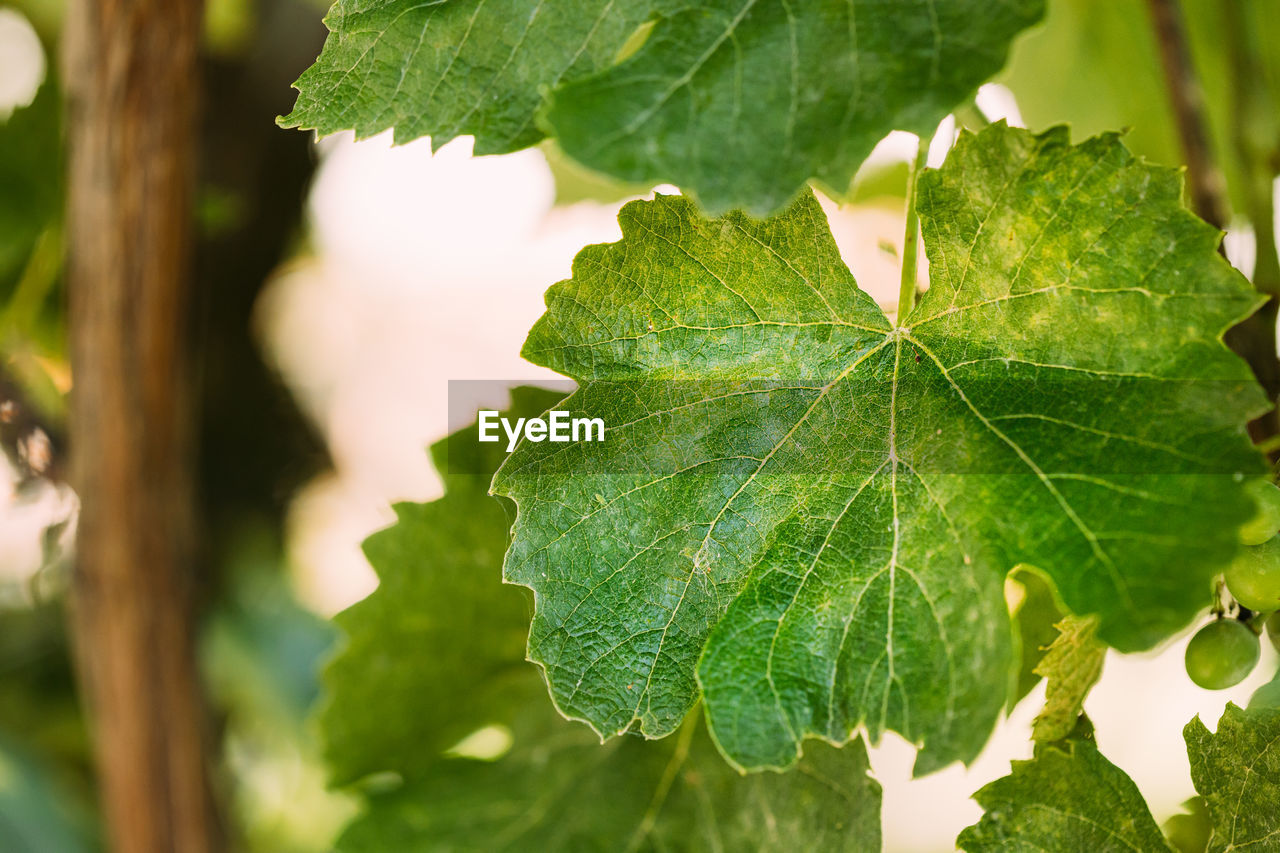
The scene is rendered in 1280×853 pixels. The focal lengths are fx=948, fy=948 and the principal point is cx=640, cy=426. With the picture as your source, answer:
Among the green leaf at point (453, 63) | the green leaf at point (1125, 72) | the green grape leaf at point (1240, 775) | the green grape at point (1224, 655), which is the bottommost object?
the green grape leaf at point (1240, 775)

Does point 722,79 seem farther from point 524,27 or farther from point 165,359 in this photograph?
point 165,359

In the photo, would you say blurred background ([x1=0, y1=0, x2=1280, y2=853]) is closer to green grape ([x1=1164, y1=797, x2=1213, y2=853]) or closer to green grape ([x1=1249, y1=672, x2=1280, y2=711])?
green grape ([x1=1164, y1=797, x2=1213, y2=853])

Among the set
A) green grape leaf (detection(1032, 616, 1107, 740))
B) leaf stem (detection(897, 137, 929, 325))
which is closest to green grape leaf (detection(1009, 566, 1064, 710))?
green grape leaf (detection(1032, 616, 1107, 740))

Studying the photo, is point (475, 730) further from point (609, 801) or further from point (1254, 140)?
point (1254, 140)

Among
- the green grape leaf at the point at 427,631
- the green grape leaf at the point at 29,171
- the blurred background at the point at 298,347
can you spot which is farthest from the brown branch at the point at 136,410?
the green grape leaf at the point at 427,631

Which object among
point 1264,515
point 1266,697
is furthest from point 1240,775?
point 1264,515

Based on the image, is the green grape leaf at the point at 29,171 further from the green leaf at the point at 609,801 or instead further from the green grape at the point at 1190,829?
the green grape at the point at 1190,829
